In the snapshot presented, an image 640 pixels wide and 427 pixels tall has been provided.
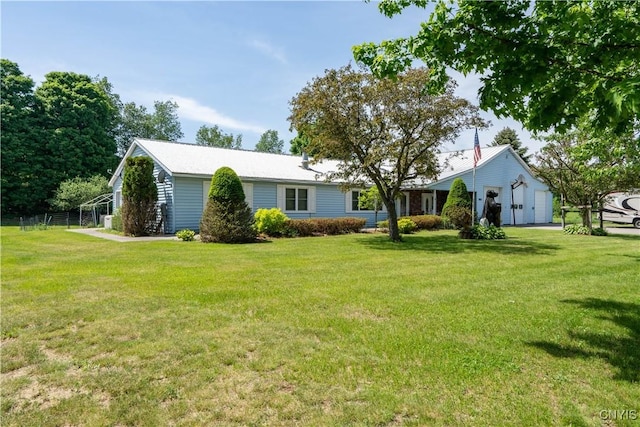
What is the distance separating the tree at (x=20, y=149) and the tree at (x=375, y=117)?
27.4m

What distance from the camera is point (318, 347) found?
3738 millimetres

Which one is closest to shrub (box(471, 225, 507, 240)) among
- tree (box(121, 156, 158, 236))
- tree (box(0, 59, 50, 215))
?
tree (box(121, 156, 158, 236))

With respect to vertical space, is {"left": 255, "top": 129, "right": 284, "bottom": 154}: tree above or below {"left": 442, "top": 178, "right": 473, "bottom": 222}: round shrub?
above

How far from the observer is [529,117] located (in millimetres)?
3906

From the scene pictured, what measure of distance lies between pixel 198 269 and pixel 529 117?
21.6 feet

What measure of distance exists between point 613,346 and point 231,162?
17361 millimetres

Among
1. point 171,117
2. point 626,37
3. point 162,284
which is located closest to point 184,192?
point 162,284

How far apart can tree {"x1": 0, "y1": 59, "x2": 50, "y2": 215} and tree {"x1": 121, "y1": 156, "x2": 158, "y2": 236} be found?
68.8ft

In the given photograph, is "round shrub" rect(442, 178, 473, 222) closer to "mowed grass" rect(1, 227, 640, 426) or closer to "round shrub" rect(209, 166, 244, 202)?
"round shrub" rect(209, 166, 244, 202)

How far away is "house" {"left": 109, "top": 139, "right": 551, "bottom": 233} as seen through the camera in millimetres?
16359

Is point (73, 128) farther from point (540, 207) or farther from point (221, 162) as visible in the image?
point (540, 207)

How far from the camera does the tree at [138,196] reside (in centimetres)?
1520

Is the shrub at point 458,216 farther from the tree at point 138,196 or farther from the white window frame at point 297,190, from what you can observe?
the tree at point 138,196

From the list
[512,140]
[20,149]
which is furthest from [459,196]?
[20,149]
